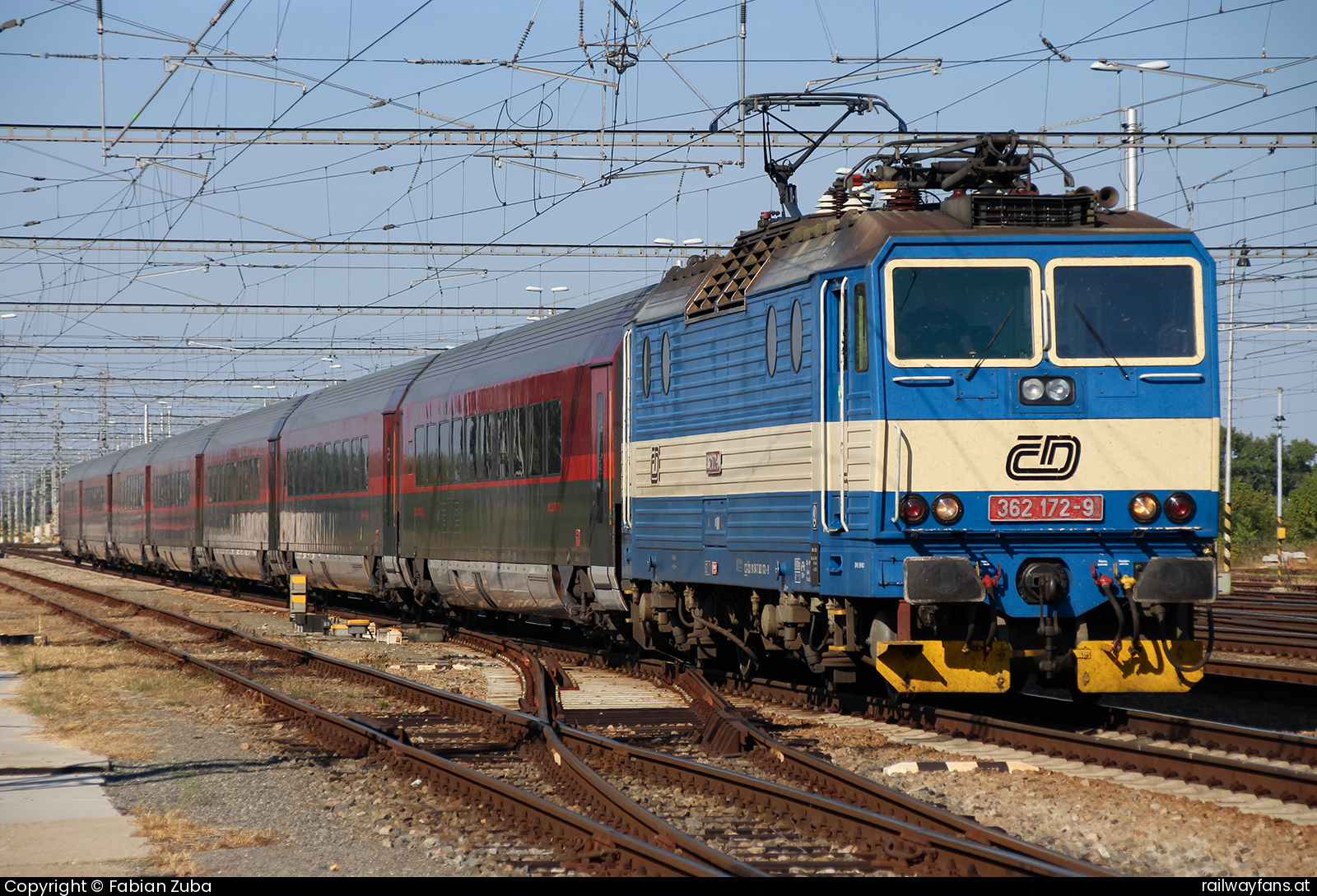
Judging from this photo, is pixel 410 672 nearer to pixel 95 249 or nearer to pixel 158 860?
pixel 158 860

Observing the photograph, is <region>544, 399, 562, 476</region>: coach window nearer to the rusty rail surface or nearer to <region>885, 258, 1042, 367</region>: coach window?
the rusty rail surface

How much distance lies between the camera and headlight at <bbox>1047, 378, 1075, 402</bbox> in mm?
9883

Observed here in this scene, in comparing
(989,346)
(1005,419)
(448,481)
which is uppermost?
(989,346)

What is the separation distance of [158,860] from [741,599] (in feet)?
21.2

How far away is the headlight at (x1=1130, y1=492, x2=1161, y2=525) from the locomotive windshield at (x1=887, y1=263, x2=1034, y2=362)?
49.5 inches

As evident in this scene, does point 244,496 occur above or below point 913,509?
above

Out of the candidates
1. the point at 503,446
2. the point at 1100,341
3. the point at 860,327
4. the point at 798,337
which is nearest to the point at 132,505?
the point at 503,446

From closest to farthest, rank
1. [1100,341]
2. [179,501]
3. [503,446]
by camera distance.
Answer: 1. [1100,341]
2. [503,446]
3. [179,501]

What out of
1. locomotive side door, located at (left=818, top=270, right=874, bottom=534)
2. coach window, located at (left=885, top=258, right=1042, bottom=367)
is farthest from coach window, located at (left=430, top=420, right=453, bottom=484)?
coach window, located at (left=885, top=258, right=1042, bottom=367)

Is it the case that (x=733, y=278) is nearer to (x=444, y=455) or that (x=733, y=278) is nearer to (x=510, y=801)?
(x=510, y=801)

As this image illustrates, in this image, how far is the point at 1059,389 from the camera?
9.89 metres

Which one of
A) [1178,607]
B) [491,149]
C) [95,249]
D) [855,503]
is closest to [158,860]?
[855,503]

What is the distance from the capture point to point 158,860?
718cm

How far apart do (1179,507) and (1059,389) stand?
1186 millimetres
